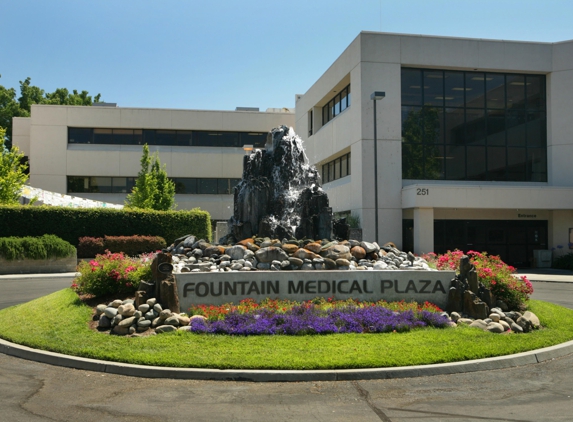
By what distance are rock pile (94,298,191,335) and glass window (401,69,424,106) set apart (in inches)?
889

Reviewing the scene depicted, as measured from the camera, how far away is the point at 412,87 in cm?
3009

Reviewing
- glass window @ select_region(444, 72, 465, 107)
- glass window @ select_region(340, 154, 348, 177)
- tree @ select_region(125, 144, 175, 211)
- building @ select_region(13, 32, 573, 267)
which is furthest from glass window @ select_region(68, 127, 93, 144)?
glass window @ select_region(444, 72, 465, 107)

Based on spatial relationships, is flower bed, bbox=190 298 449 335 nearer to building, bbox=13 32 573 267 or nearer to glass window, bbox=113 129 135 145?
building, bbox=13 32 573 267

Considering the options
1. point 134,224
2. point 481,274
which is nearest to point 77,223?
point 134,224

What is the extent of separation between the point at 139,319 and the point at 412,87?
77.8 ft

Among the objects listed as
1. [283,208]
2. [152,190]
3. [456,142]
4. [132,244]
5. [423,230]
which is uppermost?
[456,142]

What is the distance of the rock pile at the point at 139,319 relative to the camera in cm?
995

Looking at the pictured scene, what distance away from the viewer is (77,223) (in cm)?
2984

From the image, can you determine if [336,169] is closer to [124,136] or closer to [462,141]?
[462,141]

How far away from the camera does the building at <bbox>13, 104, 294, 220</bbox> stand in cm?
4312

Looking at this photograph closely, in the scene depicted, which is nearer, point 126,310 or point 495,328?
point 126,310

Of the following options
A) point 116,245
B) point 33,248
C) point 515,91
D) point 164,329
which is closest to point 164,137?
point 116,245

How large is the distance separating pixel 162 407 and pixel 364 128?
2416 cm

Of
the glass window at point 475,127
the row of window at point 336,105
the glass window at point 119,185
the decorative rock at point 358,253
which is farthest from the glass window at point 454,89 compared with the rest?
the glass window at point 119,185
